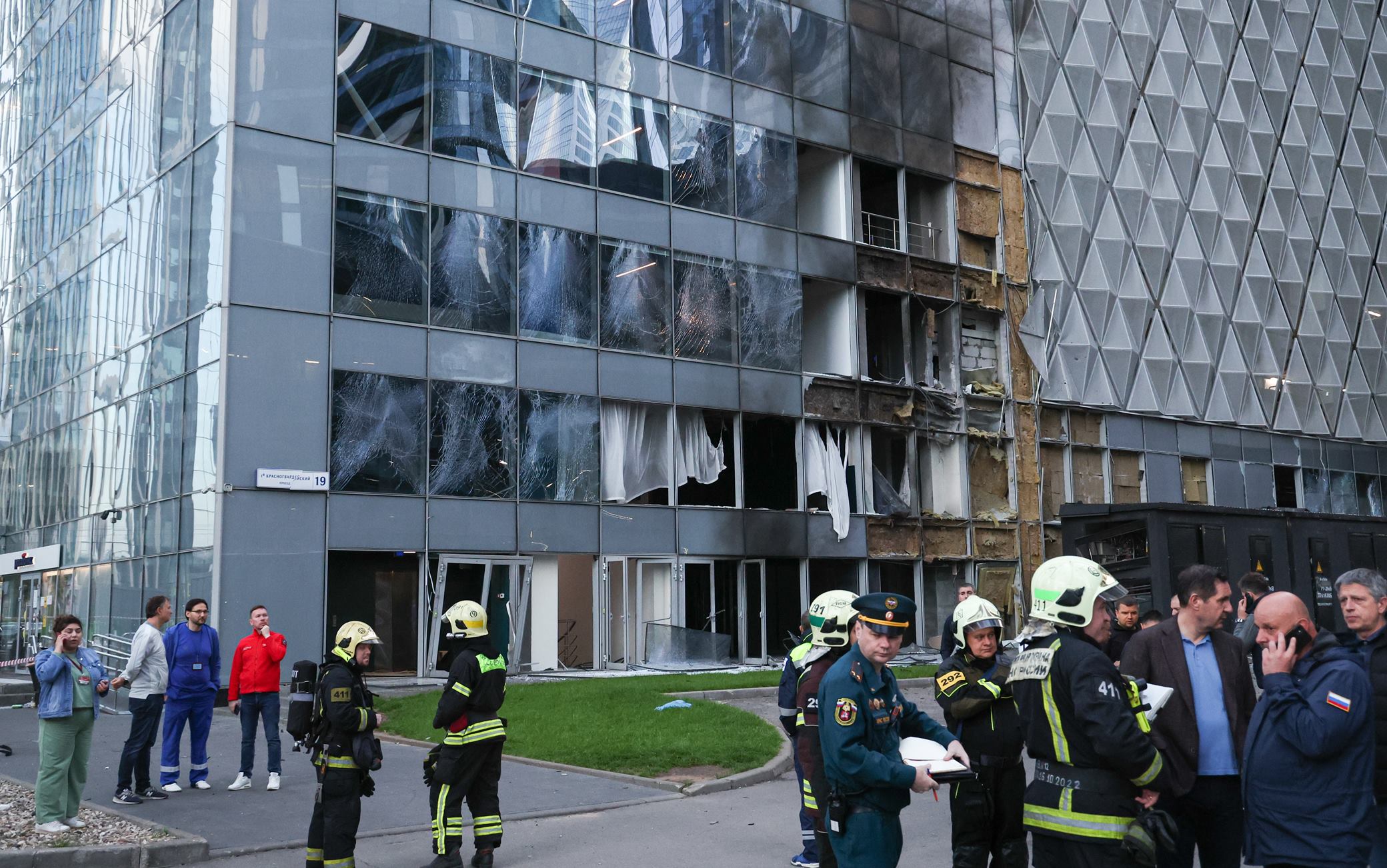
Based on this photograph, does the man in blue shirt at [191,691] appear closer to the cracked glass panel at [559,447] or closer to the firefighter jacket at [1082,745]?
the firefighter jacket at [1082,745]

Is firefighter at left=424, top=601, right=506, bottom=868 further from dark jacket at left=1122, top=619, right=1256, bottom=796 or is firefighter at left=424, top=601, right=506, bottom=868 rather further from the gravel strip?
dark jacket at left=1122, top=619, right=1256, bottom=796

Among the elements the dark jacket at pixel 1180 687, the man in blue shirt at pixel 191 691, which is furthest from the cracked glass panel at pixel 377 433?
the dark jacket at pixel 1180 687

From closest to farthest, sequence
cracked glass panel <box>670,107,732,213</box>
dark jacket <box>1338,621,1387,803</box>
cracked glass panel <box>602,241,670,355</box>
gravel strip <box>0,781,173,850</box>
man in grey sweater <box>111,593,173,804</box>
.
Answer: dark jacket <box>1338,621,1387,803</box>, gravel strip <box>0,781,173,850</box>, man in grey sweater <box>111,593,173,804</box>, cracked glass panel <box>602,241,670,355</box>, cracked glass panel <box>670,107,732,213</box>

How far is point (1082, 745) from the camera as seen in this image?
519cm

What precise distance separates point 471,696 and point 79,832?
389 cm

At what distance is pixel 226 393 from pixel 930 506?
1836 cm

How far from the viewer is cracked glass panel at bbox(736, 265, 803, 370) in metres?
28.8

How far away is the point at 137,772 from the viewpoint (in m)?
11.9

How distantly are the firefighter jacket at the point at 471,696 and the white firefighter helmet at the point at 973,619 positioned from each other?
3428mm

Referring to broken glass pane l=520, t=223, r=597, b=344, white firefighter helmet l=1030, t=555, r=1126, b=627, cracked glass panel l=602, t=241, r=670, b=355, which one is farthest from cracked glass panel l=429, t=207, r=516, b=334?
white firefighter helmet l=1030, t=555, r=1126, b=627

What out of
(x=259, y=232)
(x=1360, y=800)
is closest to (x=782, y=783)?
(x=1360, y=800)

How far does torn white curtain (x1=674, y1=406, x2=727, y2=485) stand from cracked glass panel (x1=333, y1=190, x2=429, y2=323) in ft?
22.1

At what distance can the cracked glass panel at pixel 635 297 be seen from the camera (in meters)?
26.8

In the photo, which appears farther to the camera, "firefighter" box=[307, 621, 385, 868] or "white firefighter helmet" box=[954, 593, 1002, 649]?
"firefighter" box=[307, 621, 385, 868]
